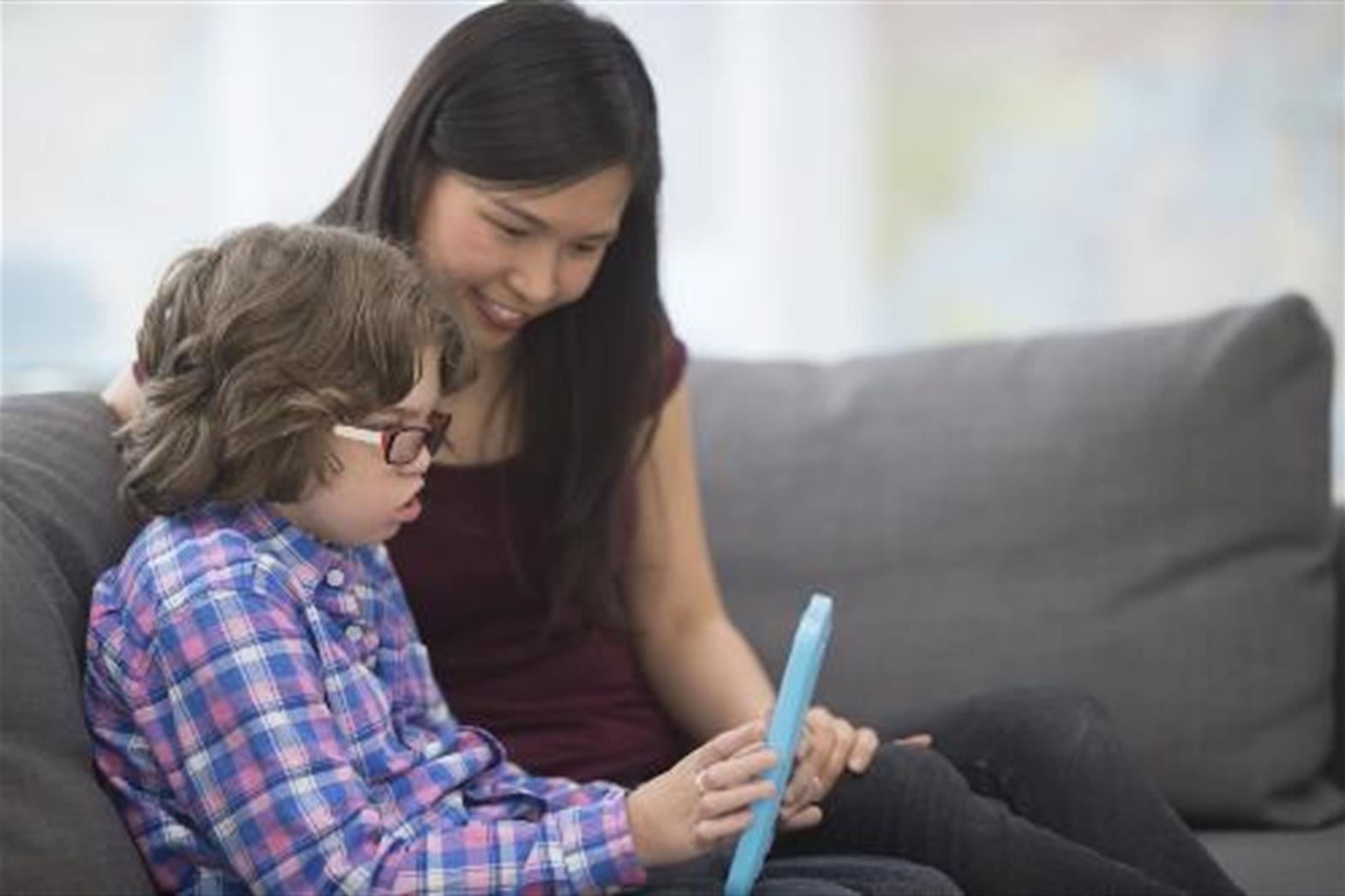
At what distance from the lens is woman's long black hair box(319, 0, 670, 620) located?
1.64 metres

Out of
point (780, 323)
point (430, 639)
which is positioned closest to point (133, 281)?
point (780, 323)

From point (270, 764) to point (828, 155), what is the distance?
5.33 ft

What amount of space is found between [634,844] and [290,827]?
22 cm

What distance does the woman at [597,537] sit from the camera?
1.62m

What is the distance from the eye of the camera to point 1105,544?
6.59ft

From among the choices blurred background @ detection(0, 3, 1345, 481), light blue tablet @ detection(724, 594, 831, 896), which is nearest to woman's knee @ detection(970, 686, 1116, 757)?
light blue tablet @ detection(724, 594, 831, 896)

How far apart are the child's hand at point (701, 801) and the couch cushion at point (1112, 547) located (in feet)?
1.98

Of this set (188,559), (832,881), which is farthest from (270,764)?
(832,881)

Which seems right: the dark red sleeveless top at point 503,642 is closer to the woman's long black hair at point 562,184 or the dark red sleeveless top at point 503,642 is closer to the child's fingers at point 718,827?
the woman's long black hair at point 562,184

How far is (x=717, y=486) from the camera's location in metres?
2.09

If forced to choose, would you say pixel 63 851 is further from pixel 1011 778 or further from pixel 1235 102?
pixel 1235 102

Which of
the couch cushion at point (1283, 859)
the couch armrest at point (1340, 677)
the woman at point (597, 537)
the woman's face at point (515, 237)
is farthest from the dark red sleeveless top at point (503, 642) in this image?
the couch armrest at point (1340, 677)

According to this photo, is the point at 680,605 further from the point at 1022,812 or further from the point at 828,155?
the point at 828,155

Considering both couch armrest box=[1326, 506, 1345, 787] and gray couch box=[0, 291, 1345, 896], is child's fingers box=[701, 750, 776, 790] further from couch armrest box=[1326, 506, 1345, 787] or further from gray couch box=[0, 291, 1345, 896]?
couch armrest box=[1326, 506, 1345, 787]
